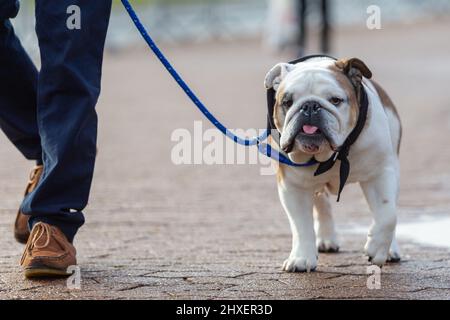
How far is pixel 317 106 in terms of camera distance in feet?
15.5

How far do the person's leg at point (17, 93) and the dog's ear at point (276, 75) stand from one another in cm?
123

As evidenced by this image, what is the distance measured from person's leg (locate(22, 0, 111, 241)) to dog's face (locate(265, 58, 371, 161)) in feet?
2.73

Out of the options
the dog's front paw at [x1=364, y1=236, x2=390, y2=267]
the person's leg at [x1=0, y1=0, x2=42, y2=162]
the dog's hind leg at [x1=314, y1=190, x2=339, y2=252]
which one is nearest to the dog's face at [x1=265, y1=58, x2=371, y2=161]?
the dog's front paw at [x1=364, y1=236, x2=390, y2=267]

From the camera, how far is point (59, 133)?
16.2 ft

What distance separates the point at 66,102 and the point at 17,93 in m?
0.64

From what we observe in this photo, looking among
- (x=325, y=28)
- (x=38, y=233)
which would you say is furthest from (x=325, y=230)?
(x=325, y=28)

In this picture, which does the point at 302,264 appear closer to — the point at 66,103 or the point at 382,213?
the point at 382,213

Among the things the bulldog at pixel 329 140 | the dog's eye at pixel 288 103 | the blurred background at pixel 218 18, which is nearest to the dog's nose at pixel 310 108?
the bulldog at pixel 329 140

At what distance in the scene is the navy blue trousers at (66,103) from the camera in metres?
4.88

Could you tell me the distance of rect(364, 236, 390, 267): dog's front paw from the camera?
4.95 m
